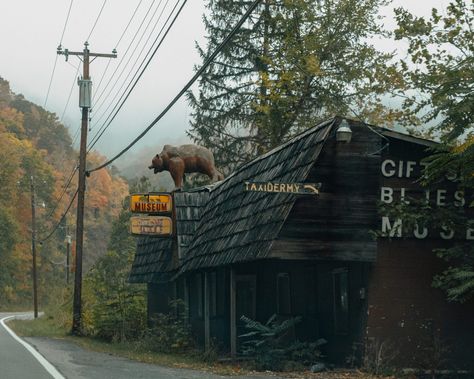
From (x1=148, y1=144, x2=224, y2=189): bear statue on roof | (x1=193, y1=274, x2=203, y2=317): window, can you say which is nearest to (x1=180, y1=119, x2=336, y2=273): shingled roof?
(x1=193, y1=274, x2=203, y2=317): window

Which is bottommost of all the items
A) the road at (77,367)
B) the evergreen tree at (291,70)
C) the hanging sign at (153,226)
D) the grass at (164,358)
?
the grass at (164,358)

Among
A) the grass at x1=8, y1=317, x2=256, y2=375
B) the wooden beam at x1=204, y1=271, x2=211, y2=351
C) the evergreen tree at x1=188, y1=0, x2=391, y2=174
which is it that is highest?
the evergreen tree at x1=188, y1=0, x2=391, y2=174

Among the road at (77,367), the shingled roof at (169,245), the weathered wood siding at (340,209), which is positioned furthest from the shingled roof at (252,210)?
the road at (77,367)

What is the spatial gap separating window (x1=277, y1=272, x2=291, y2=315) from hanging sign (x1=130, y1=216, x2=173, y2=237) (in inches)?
198

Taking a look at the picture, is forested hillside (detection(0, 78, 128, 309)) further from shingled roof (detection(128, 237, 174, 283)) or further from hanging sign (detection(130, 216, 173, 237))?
hanging sign (detection(130, 216, 173, 237))

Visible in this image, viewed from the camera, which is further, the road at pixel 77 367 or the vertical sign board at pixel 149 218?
the vertical sign board at pixel 149 218

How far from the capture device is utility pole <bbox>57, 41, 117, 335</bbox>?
3128 centimetres

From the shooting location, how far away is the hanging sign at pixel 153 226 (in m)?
25.0

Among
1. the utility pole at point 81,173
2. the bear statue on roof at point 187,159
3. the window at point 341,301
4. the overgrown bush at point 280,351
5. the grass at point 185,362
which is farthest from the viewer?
the utility pole at point 81,173

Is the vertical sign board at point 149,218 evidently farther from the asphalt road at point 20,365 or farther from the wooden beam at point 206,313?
the asphalt road at point 20,365

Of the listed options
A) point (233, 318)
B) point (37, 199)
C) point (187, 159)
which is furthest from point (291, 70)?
point (37, 199)

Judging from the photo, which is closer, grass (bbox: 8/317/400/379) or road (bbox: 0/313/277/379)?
road (bbox: 0/313/277/379)

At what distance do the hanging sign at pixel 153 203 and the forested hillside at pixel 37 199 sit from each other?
42598 millimetres

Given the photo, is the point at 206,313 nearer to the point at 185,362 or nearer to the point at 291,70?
the point at 185,362
